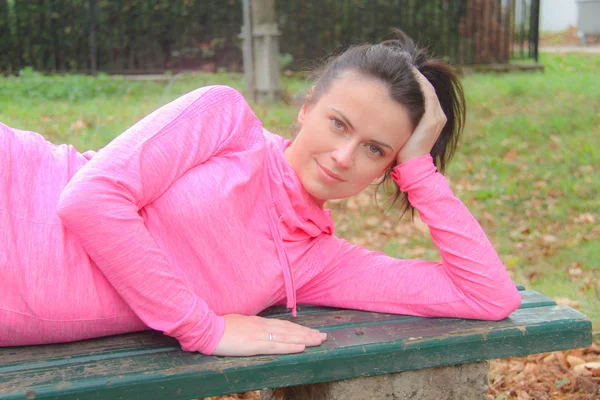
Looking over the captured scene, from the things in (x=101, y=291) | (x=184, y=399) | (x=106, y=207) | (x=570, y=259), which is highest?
(x=106, y=207)

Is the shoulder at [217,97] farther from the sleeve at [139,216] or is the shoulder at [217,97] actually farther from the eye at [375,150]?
the eye at [375,150]

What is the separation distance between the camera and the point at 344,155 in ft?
7.42

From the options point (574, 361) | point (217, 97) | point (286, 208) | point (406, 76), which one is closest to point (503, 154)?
point (574, 361)

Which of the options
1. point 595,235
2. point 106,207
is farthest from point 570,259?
point 106,207

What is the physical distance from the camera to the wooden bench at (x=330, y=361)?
76.3 inches

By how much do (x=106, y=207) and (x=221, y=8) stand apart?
30.8ft

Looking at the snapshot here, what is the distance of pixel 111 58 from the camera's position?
10195mm

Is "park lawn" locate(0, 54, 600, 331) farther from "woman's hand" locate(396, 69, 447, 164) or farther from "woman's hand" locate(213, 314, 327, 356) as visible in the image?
"woman's hand" locate(213, 314, 327, 356)

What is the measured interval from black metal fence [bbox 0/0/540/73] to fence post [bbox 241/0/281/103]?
2007 mm

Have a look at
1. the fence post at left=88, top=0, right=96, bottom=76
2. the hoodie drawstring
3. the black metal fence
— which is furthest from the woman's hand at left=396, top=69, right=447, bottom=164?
the fence post at left=88, top=0, right=96, bottom=76

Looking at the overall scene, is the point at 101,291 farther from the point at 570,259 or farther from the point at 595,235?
the point at 595,235

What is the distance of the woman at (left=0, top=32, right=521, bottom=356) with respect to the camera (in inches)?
81.6

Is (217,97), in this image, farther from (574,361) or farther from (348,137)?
(574,361)

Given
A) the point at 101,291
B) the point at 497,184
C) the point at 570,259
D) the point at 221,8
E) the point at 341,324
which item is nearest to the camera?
the point at 101,291
